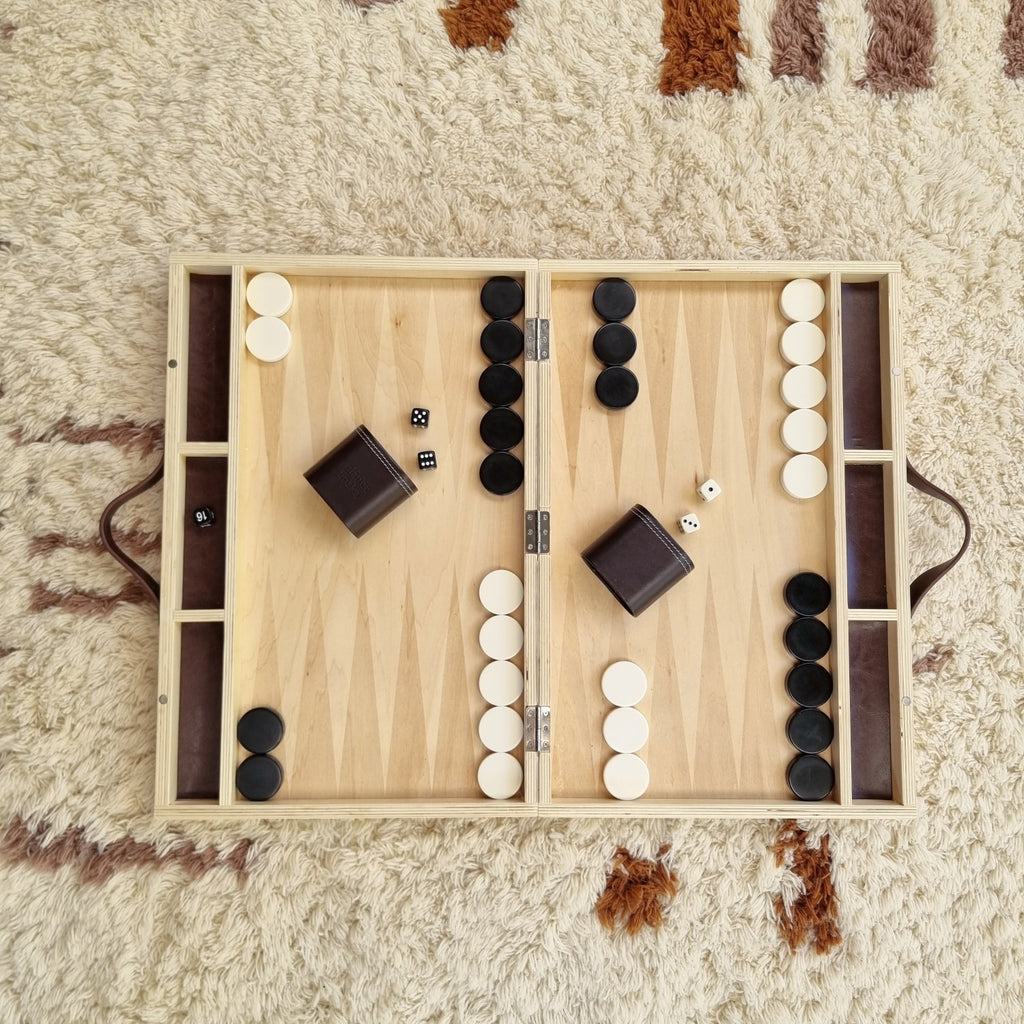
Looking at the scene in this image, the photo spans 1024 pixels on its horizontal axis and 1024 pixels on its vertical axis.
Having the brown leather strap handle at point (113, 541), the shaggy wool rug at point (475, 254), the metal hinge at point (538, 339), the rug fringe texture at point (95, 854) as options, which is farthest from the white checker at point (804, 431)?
the rug fringe texture at point (95, 854)

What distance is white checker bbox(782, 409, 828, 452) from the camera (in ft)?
4.40

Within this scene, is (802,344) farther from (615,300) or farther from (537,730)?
(537,730)

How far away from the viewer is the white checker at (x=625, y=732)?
131cm

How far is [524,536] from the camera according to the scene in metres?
1.33

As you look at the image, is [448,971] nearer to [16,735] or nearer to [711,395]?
[16,735]

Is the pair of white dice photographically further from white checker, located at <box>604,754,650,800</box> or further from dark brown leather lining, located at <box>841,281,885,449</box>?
white checker, located at <box>604,754,650,800</box>

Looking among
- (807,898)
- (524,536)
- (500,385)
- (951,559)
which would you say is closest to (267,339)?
(500,385)

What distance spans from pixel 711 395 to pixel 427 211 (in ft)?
2.30

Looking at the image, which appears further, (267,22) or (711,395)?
(267,22)

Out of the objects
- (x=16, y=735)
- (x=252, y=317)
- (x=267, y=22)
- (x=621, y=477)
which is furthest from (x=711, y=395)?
(x=16, y=735)

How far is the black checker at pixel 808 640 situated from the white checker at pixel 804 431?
12.7 inches

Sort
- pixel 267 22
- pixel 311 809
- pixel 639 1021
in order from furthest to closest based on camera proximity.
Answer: pixel 267 22
pixel 639 1021
pixel 311 809

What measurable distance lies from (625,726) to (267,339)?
38.4 inches

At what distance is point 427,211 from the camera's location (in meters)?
1.50
